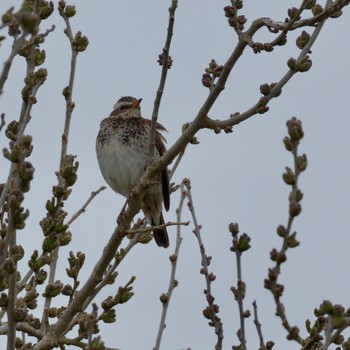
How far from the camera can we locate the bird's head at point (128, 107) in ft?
30.4

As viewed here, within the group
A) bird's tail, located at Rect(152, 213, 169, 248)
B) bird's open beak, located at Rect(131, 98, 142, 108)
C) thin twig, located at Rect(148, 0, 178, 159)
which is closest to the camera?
thin twig, located at Rect(148, 0, 178, 159)

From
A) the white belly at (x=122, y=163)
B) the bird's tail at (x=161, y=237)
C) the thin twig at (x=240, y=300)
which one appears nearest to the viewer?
the thin twig at (x=240, y=300)

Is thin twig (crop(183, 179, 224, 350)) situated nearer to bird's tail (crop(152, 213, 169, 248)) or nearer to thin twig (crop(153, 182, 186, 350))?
thin twig (crop(153, 182, 186, 350))

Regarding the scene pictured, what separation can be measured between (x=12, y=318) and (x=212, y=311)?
168 centimetres

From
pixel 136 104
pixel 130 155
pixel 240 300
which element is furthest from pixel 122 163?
pixel 240 300

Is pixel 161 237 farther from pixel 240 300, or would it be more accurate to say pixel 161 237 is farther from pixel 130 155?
pixel 240 300

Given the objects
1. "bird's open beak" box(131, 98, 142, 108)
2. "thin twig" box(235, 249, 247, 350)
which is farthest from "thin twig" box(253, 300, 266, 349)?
"bird's open beak" box(131, 98, 142, 108)

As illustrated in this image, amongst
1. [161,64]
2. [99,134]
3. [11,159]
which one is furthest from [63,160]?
[99,134]

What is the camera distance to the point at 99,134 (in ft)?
30.5

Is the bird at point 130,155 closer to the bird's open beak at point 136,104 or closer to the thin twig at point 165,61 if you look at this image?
the bird's open beak at point 136,104

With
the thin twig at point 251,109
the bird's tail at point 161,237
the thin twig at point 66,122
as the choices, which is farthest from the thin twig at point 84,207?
the bird's tail at point 161,237

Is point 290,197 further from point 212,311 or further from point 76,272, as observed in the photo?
point 76,272

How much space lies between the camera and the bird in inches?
345

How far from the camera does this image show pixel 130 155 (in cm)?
877
